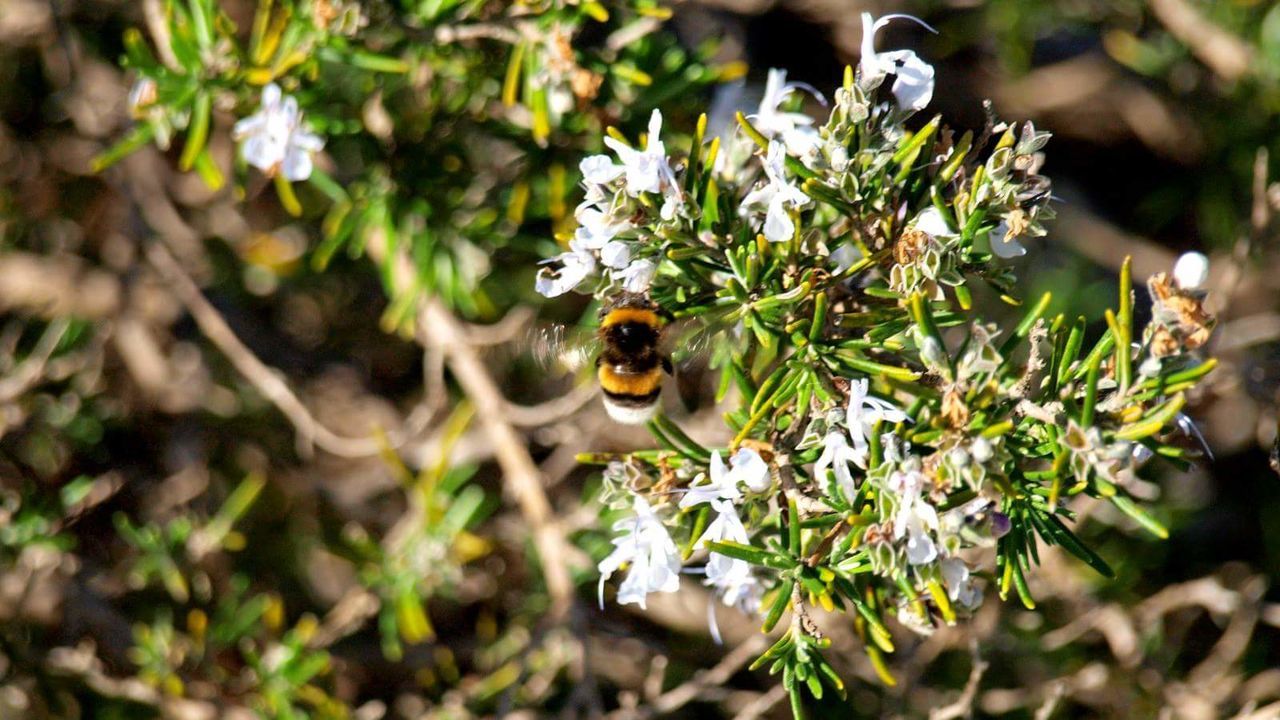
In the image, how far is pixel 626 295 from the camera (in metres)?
1.50

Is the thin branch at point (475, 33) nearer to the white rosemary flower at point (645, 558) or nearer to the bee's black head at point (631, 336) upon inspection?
the bee's black head at point (631, 336)

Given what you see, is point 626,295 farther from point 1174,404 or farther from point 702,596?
point 702,596

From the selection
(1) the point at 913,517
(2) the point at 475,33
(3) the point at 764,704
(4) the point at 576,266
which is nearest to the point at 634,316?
(4) the point at 576,266

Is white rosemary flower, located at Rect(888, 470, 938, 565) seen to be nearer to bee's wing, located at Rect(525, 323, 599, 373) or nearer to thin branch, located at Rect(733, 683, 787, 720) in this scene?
bee's wing, located at Rect(525, 323, 599, 373)

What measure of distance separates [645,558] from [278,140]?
3.28ft

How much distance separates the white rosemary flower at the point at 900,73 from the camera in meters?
1.28

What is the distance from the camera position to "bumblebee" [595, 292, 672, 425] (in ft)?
4.99

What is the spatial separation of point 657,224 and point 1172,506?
1.81m

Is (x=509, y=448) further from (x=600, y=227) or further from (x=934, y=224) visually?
(x=934, y=224)

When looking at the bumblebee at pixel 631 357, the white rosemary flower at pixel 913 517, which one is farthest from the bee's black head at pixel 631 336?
the white rosemary flower at pixel 913 517

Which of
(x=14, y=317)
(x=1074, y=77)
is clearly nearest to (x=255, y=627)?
(x=14, y=317)

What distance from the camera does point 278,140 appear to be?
1777mm

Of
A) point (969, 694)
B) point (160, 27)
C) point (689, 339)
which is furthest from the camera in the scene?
point (160, 27)

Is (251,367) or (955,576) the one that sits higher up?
(955,576)
